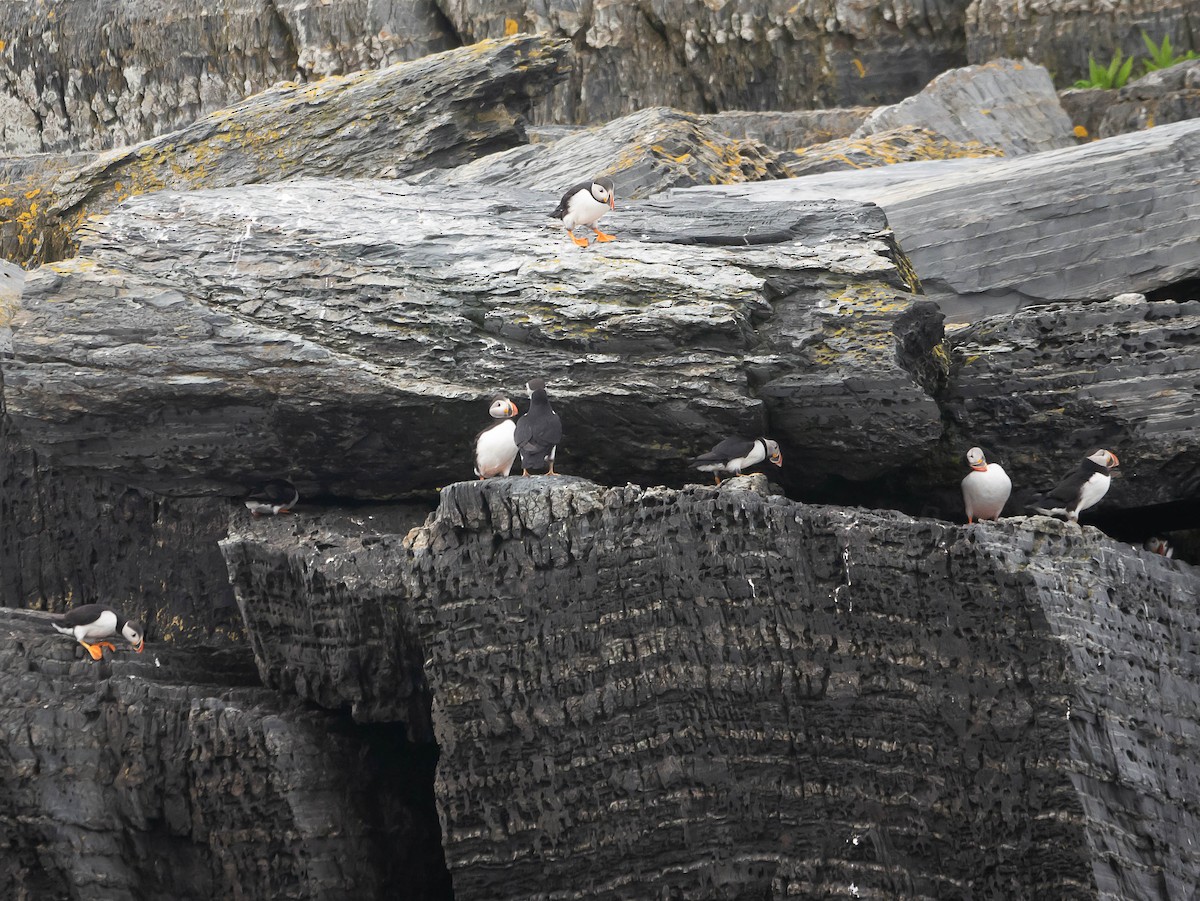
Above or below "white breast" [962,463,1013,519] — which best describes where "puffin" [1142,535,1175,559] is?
below

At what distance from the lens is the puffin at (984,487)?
33.8 ft

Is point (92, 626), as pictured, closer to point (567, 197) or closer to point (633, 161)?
point (567, 197)

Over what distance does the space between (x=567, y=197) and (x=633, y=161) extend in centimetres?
225

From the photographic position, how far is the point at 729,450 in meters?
9.95

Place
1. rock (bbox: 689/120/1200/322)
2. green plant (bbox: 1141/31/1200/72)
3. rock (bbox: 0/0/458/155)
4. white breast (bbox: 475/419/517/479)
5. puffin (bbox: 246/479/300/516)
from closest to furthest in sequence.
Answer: white breast (bbox: 475/419/517/479), puffin (bbox: 246/479/300/516), rock (bbox: 689/120/1200/322), green plant (bbox: 1141/31/1200/72), rock (bbox: 0/0/458/155)

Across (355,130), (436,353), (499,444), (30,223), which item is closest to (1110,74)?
(355,130)

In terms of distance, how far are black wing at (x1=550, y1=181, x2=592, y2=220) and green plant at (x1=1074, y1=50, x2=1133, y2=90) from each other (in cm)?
974

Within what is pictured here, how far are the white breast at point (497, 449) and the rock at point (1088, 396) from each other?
3.35 metres

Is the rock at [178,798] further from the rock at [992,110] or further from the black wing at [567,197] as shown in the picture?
the rock at [992,110]

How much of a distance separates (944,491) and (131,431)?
6008 mm

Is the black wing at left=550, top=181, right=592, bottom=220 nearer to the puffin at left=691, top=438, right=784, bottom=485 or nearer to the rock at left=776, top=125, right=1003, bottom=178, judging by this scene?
the puffin at left=691, top=438, right=784, bottom=485

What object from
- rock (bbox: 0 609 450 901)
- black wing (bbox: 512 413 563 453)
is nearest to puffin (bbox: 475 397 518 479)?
black wing (bbox: 512 413 563 453)

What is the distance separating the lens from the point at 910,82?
1930cm

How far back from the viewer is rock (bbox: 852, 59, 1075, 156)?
16.9 metres
